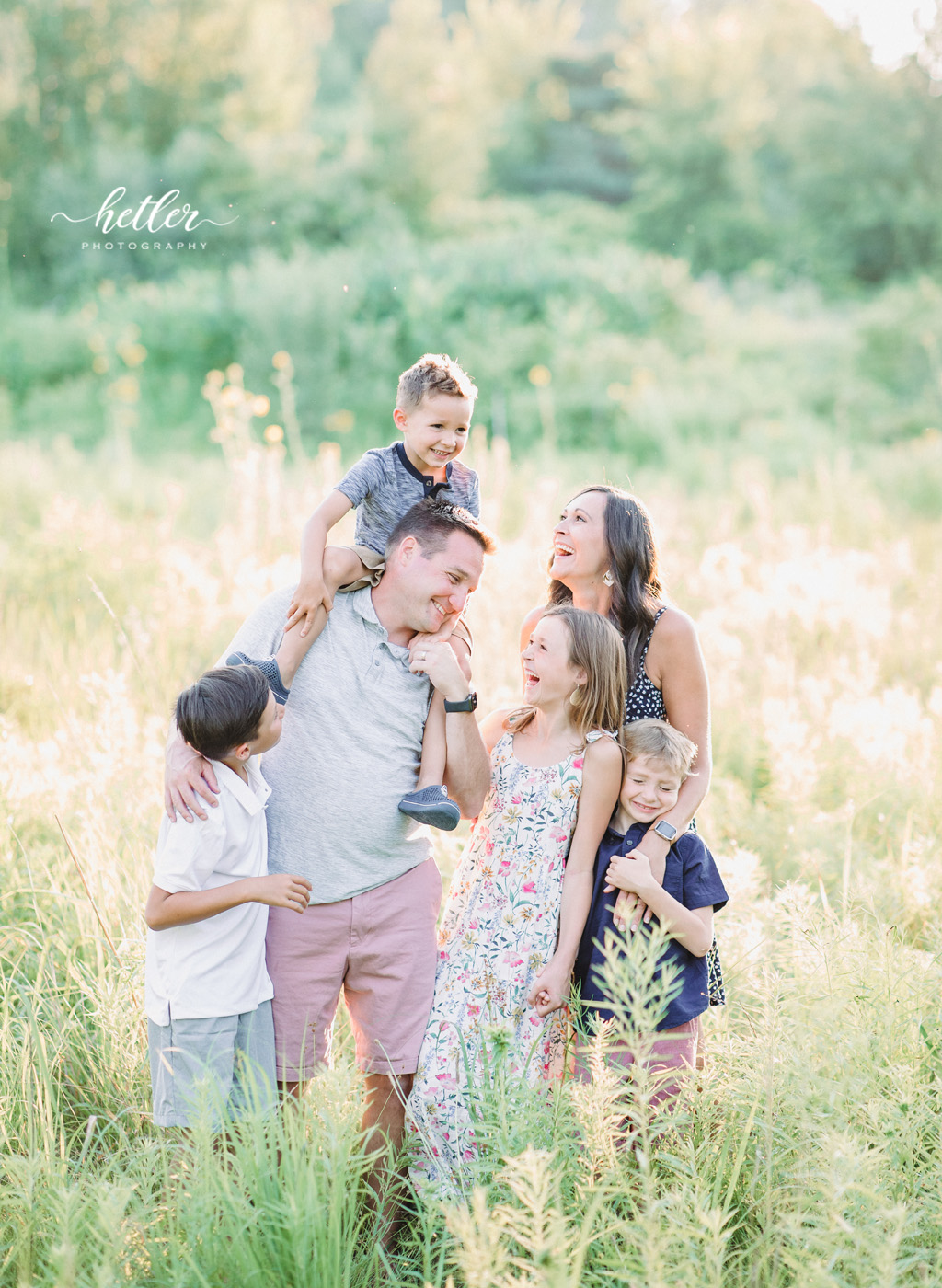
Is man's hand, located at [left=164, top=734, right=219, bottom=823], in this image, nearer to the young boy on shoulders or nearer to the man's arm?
the young boy on shoulders

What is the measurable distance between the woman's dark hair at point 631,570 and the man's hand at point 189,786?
49.3 inches

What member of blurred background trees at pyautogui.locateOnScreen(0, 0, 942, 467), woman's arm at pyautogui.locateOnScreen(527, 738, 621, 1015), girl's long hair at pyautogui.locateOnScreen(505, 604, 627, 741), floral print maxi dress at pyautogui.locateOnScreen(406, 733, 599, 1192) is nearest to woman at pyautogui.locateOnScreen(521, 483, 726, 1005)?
girl's long hair at pyautogui.locateOnScreen(505, 604, 627, 741)

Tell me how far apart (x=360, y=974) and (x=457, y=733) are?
740 millimetres

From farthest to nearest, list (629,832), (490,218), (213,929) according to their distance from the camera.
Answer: (490,218) < (629,832) < (213,929)

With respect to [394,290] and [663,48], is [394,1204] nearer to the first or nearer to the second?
[394,290]

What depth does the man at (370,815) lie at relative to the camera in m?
2.99

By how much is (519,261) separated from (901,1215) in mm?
18359

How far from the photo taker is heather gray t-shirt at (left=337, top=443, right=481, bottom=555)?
364 cm

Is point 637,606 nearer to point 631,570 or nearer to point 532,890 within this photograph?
point 631,570

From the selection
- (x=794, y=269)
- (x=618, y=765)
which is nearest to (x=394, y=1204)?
(x=618, y=765)

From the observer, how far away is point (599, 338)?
16.9 m

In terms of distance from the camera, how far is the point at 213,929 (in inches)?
107

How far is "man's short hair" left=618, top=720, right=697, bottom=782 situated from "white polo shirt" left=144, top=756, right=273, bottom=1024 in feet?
3.31

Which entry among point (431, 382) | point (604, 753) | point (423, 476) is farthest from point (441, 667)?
point (431, 382)
